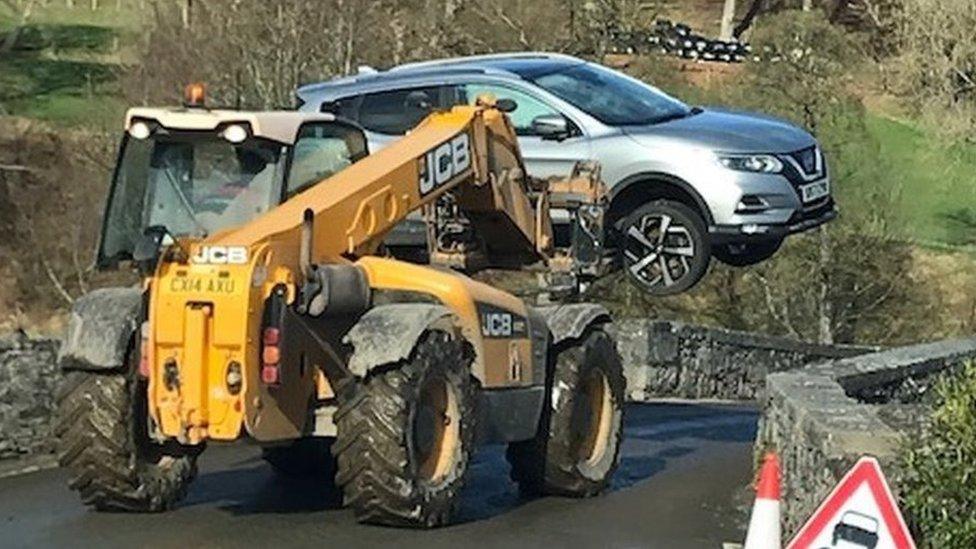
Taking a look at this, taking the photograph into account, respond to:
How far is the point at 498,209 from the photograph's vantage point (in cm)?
1359

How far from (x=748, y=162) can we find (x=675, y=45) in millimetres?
34604

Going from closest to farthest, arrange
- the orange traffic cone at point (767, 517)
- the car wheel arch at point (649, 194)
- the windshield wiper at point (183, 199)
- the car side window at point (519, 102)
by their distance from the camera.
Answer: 1. the orange traffic cone at point (767, 517)
2. the windshield wiper at point (183, 199)
3. the car wheel arch at point (649, 194)
4. the car side window at point (519, 102)

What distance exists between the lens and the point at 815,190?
16.9 m

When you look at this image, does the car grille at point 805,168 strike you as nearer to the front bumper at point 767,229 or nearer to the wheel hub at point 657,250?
the front bumper at point 767,229

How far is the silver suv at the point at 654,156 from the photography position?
16.1 metres

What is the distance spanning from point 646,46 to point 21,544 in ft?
117

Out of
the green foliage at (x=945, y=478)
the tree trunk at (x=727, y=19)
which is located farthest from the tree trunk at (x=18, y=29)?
the green foliage at (x=945, y=478)

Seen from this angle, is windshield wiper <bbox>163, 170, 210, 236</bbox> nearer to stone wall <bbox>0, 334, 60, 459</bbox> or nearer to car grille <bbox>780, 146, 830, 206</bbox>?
stone wall <bbox>0, 334, 60, 459</bbox>

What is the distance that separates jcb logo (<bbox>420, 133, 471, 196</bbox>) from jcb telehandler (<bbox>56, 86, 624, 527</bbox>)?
16mm

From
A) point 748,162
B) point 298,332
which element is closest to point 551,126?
point 748,162

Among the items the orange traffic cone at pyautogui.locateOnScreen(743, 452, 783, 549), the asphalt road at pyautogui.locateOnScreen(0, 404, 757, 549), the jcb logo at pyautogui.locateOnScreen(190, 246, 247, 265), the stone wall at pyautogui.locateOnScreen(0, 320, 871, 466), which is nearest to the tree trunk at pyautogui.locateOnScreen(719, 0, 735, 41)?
the stone wall at pyautogui.locateOnScreen(0, 320, 871, 466)

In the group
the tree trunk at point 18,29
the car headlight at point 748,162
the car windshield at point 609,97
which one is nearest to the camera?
the car headlight at point 748,162

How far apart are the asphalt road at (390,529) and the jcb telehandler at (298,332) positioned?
9.0 inches

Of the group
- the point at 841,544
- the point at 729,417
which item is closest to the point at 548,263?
the point at 729,417
